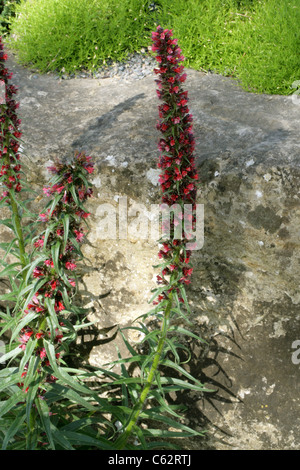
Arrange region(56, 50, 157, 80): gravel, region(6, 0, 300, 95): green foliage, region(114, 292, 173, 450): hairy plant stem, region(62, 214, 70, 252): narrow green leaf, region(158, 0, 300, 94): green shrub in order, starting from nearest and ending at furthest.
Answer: region(62, 214, 70, 252): narrow green leaf, region(114, 292, 173, 450): hairy plant stem, region(158, 0, 300, 94): green shrub, region(6, 0, 300, 95): green foliage, region(56, 50, 157, 80): gravel

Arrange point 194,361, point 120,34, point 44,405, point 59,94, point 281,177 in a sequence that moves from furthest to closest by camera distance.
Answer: point 120,34 → point 59,94 → point 194,361 → point 281,177 → point 44,405

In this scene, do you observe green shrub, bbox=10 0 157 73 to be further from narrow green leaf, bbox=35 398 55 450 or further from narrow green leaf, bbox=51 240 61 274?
narrow green leaf, bbox=35 398 55 450

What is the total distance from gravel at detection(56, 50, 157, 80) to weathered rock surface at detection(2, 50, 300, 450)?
103cm

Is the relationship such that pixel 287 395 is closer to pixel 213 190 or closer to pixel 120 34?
pixel 213 190

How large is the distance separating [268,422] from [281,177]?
172 centimetres

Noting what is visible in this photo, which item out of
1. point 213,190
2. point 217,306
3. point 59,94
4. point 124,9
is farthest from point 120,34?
point 217,306

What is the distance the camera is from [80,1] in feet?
16.0

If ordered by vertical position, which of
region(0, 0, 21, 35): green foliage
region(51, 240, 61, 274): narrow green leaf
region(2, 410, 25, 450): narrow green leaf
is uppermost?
region(0, 0, 21, 35): green foliage

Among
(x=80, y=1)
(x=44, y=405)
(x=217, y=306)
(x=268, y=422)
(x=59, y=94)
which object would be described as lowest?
(x=268, y=422)

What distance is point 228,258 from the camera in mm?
3125

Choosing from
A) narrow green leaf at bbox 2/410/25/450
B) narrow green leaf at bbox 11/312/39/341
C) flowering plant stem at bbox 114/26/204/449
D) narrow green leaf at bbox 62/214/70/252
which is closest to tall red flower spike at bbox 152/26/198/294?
flowering plant stem at bbox 114/26/204/449

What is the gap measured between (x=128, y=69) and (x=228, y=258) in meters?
2.47

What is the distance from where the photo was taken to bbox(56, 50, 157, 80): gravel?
14.9 feet

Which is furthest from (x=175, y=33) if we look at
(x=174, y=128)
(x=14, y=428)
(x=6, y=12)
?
(x=14, y=428)
